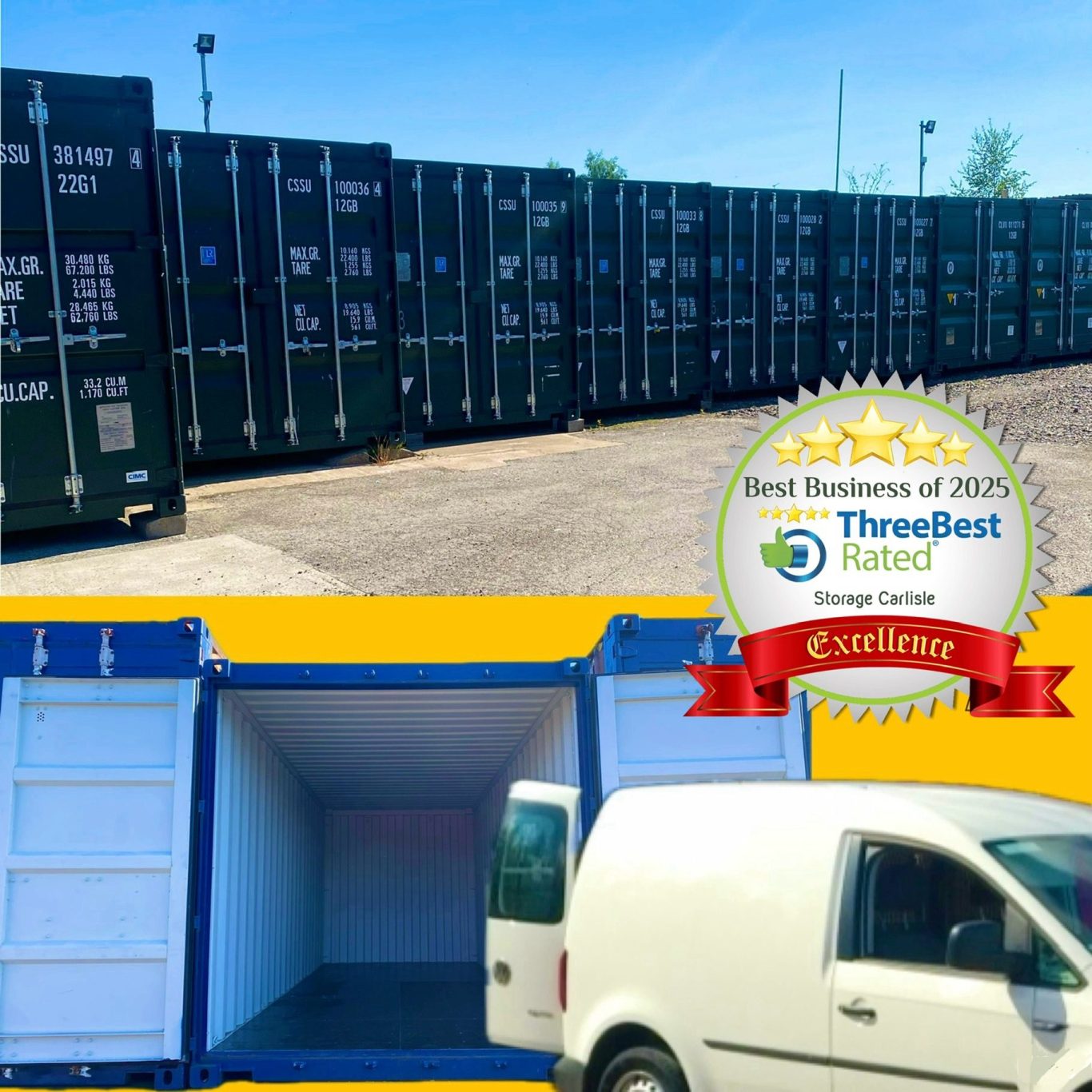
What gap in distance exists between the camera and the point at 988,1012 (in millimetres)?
4109

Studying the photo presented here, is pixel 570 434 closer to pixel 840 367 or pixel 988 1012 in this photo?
pixel 840 367

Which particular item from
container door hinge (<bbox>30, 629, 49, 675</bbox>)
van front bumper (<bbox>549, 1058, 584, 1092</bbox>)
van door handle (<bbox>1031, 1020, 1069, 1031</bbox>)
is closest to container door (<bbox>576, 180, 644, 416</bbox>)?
container door hinge (<bbox>30, 629, 49, 675</bbox>)

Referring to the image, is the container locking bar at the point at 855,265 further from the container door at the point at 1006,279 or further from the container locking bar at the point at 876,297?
the container door at the point at 1006,279

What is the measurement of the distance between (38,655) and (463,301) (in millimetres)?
10925

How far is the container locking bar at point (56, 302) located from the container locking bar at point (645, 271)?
399 inches

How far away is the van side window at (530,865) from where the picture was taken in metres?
5.56

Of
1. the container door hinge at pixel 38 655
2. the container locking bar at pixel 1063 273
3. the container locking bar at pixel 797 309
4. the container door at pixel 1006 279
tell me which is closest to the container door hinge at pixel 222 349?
the container door hinge at pixel 38 655

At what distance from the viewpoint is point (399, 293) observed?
51.2 ft

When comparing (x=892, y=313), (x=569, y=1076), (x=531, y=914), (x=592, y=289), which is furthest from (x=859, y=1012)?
(x=892, y=313)

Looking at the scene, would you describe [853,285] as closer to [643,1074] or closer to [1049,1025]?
[643,1074]

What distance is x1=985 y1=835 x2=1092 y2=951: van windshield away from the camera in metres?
4.18

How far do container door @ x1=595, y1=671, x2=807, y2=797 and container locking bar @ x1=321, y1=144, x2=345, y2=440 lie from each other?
9.34 meters

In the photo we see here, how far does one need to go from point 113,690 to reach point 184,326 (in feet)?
27.1

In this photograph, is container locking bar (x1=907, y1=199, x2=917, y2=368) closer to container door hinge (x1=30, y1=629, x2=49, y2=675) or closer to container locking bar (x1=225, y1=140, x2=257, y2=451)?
container locking bar (x1=225, y1=140, x2=257, y2=451)
